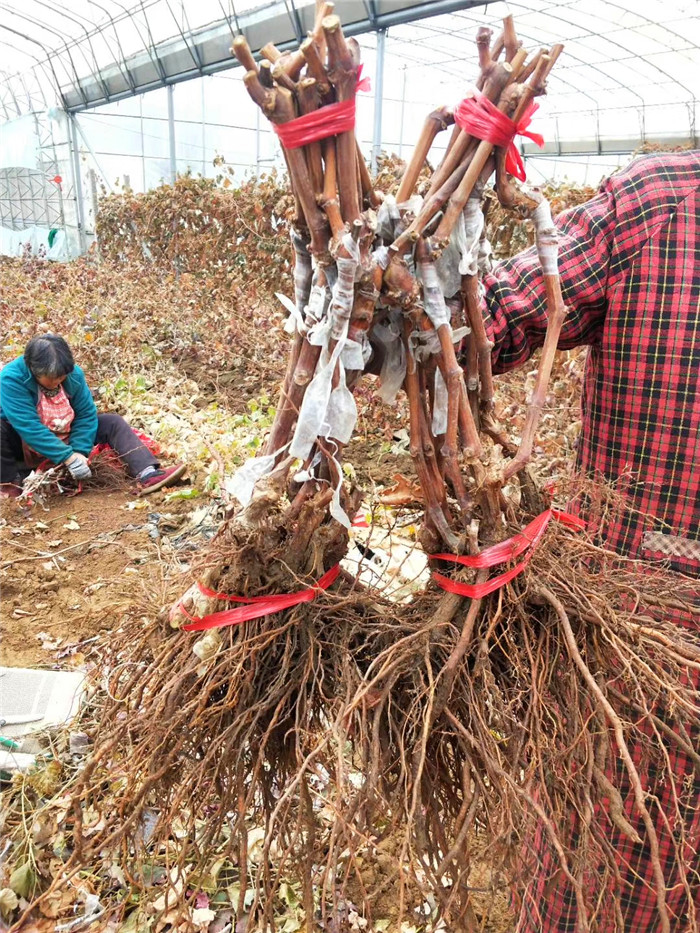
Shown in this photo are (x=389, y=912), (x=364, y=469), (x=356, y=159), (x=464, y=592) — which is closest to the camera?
(x=356, y=159)

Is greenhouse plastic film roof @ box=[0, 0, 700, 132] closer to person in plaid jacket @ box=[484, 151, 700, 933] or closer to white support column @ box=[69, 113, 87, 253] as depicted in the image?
white support column @ box=[69, 113, 87, 253]

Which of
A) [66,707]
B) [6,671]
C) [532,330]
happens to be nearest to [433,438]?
[532,330]

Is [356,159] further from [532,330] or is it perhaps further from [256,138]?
[256,138]

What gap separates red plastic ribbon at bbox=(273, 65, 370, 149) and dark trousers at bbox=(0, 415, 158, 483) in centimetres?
359

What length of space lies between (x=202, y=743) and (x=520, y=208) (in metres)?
0.87

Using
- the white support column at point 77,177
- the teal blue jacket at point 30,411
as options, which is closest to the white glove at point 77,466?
the teal blue jacket at point 30,411

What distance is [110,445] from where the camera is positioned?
426 centimetres

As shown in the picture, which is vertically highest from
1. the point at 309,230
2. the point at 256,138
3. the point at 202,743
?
the point at 256,138

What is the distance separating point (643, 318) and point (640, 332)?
1.0 inches

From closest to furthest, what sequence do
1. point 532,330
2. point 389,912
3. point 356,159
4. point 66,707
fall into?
point 356,159 → point 532,330 → point 389,912 → point 66,707

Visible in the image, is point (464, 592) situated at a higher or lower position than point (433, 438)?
lower

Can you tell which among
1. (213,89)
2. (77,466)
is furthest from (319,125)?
(213,89)

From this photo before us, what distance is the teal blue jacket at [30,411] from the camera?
3805mm

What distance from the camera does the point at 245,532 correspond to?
893mm
